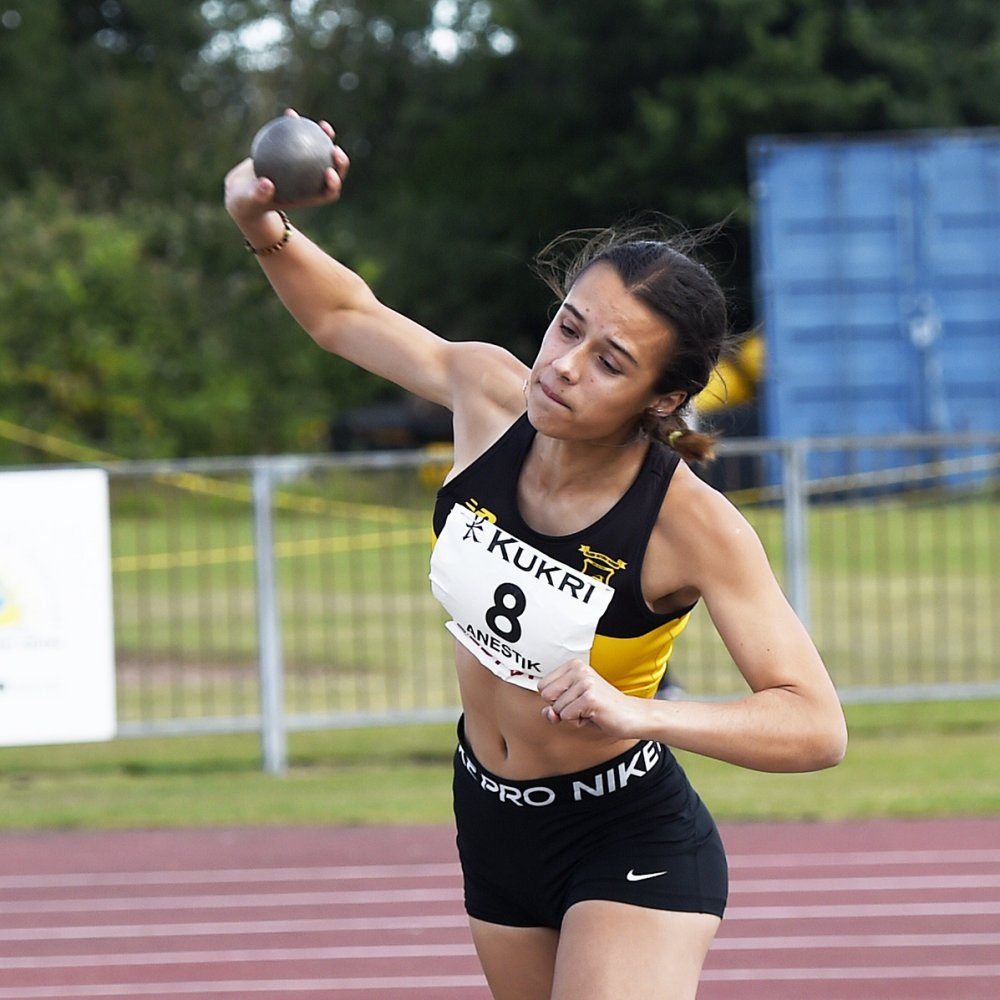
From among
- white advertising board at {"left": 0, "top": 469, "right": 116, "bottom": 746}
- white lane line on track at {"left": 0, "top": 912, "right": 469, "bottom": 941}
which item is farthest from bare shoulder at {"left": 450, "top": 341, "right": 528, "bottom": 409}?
white advertising board at {"left": 0, "top": 469, "right": 116, "bottom": 746}

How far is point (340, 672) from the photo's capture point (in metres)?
11.6

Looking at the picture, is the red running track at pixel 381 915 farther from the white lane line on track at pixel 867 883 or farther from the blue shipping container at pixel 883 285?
the blue shipping container at pixel 883 285

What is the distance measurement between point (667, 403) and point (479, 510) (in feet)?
1.28

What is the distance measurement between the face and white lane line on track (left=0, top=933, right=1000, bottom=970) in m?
3.63

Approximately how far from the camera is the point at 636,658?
3.29 m

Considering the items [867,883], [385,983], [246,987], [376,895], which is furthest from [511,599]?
[867,883]

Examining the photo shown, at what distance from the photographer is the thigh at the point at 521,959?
3.53m

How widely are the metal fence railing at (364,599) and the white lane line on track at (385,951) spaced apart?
7.76 ft

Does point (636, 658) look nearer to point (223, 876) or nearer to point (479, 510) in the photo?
point (479, 510)

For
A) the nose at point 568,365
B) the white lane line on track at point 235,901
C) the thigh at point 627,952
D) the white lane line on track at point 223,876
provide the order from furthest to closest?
1. the white lane line on track at point 223,876
2. the white lane line on track at point 235,901
3. the thigh at point 627,952
4. the nose at point 568,365

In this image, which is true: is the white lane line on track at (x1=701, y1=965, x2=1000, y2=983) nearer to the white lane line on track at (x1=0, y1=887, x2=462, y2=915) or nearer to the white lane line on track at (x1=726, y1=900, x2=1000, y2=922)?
the white lane line on track at (x1=726, y1=900, x2=1000, y2=922)

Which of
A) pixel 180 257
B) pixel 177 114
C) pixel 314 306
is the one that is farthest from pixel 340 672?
pixel 177 114

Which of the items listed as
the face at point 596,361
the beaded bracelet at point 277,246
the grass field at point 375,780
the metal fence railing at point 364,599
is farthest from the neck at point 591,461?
the grass field at point 375,780

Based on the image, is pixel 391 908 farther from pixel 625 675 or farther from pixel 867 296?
pixel 867 296
